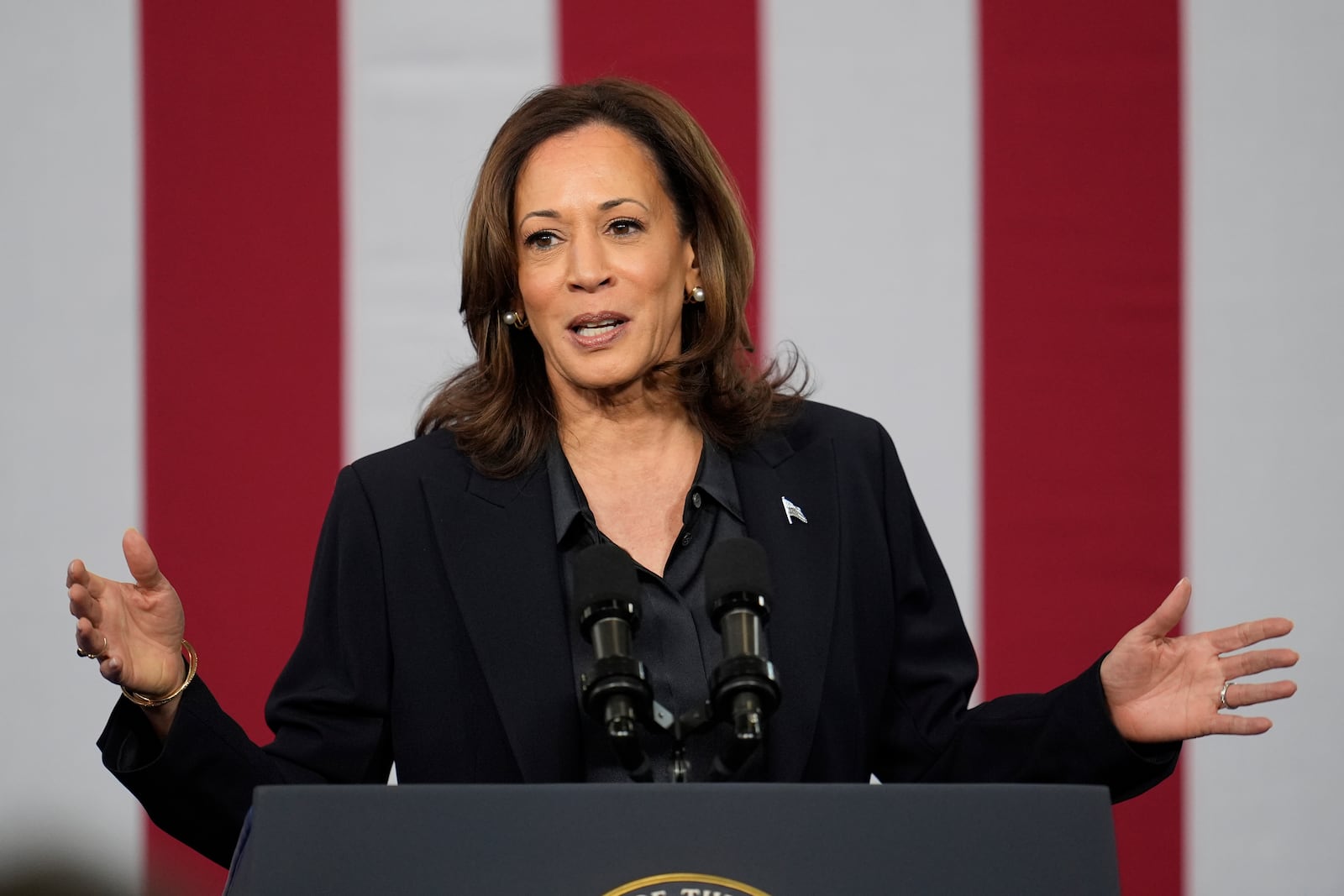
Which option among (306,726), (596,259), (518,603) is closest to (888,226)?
(596,259)

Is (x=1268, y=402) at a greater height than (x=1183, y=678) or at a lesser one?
greater

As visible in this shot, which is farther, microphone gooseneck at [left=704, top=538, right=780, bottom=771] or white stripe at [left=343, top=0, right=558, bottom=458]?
white stripe at [left=343, top=0, right=558, bottom=458]

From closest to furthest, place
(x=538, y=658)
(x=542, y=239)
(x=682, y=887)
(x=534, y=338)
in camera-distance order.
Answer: (x=682, y=887) < (x=538, y=658) < (x=542, y=239) < (x=534, y=338)

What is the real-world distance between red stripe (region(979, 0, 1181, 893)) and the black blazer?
2.34ft

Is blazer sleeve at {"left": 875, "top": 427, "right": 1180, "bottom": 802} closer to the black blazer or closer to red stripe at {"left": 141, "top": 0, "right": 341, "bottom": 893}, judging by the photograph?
the black blazer

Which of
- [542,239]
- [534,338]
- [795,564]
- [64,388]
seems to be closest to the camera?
[795,564]

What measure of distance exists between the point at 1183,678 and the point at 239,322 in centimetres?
167

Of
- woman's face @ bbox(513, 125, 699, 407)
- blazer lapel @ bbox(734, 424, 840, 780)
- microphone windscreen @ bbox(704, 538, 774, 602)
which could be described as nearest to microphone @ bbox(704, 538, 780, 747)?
microphone windscreen @ bbox(704, 538, 774, 602)

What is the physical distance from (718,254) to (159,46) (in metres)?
1.18

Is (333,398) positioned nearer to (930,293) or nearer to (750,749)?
(930,293)

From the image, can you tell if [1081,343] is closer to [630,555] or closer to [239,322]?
[630,555]

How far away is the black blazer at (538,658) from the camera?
1.51m

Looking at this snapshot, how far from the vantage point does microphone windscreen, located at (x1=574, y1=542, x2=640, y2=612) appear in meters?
1.14

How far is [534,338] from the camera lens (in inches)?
74.7
